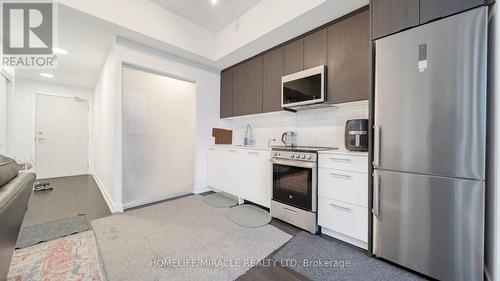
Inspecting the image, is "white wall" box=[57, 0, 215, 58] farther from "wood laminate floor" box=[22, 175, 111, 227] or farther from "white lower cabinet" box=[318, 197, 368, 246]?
"white lower cabinet" box=[318, 197, 368, 246]

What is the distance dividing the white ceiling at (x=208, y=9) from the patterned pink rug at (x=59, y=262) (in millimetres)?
3009

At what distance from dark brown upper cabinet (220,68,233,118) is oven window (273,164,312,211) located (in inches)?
67.6

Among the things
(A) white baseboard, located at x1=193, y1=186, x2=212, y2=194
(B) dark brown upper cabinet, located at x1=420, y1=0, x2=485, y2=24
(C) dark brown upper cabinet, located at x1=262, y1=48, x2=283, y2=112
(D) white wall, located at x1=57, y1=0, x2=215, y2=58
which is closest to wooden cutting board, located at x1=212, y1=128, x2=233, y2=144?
(A) white baseboard, located at x1=193, y1=186, x2=212, y2=194

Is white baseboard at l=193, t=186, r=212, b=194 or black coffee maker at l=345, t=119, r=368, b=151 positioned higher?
black coffee maker at l=345, t=119, r=368, b=151

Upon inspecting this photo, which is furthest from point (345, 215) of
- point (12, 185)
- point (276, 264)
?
point (12, 185)

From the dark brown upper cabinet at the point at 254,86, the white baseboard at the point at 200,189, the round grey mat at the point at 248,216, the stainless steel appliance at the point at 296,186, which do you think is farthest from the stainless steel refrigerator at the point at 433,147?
the white baseboard at the point at 200,189

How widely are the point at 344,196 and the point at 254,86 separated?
218cm

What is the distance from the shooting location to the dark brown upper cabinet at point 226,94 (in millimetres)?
3670

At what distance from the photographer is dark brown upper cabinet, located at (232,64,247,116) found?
3406mm

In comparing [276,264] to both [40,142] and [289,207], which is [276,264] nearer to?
[289,207]

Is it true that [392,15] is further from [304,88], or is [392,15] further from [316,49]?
[304,88]

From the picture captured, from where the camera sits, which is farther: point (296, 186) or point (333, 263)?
point (296, 186)

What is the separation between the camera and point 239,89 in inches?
138
